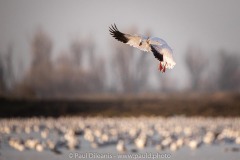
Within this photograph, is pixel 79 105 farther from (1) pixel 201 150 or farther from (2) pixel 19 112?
(1) pixel 201 150

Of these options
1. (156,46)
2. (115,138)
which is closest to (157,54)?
(156,46)

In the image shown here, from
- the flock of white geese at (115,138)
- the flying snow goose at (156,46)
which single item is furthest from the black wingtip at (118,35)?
the flock of white geese at (115,138)

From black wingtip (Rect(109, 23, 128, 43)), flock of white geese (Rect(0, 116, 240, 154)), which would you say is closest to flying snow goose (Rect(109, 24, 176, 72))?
black wingtip (Rect(109, 23, 128, 43))

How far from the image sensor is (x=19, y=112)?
3688cm

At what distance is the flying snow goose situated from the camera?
9.42 m

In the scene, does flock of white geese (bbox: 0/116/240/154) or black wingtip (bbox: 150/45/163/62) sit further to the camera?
flock of white geese (bbox: 0/116/240/154)

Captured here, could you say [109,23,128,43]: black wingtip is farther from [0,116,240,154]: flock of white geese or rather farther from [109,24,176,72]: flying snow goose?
[0,116,240,154]: flock of white geese

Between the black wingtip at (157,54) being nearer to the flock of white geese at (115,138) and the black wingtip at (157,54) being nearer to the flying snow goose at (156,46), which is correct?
the flying snow goose at (156,46)

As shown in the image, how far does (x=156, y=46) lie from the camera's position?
957cm

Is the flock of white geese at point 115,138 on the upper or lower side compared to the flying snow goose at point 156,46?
lower

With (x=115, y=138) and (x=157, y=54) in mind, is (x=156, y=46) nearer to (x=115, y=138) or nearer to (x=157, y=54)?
(x=157, y=54)

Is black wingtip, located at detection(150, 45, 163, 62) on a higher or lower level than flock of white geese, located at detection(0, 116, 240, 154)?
higher

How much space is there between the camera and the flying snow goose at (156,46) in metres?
9.42

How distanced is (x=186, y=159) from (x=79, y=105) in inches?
1024
